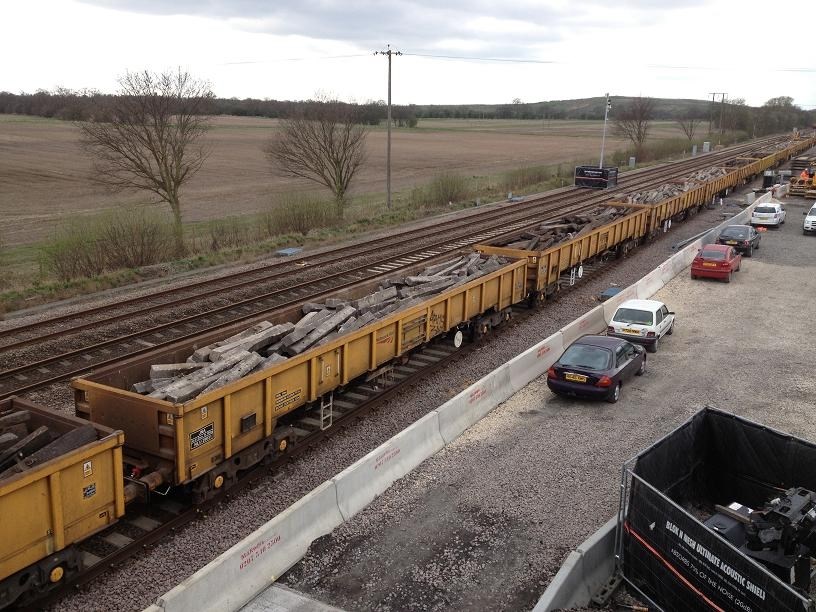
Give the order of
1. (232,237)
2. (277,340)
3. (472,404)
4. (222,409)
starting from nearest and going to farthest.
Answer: (222,409) → (277,340) → (472,404) → (232,237)

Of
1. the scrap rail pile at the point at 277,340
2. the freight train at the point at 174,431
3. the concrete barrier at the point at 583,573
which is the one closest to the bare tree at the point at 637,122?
the scrap rail pile at the point at 277,340

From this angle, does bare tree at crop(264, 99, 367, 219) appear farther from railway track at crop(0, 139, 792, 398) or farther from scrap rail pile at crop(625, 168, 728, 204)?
scrap rail pile at crop(625, 168, 728, 204)

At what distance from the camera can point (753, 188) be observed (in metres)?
56.5

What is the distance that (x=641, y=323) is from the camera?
58.2ft

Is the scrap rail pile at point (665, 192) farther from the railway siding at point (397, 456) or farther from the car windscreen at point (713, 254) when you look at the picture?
the railway siding at point (397, 456)

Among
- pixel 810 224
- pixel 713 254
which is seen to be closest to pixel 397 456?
pixel 713 254

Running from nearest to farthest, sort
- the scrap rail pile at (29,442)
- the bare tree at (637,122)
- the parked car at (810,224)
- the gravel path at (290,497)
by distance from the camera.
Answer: the scrap rail pile at (29,442) → the gravel path at (290,497) → the parked car at (810,224) → the bare tree at (637,122)

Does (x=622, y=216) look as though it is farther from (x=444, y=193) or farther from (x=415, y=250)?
(x=444, y=193)

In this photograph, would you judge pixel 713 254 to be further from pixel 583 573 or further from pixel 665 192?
pixel 583 573

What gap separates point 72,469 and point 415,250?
68.2 feet

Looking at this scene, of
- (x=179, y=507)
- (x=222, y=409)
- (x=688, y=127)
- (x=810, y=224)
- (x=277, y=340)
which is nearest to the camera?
(x=222, y=409)

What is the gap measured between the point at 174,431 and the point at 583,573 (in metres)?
5.47

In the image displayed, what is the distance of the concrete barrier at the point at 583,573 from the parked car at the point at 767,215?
33102 mm

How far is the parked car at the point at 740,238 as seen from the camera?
97.0 feet
